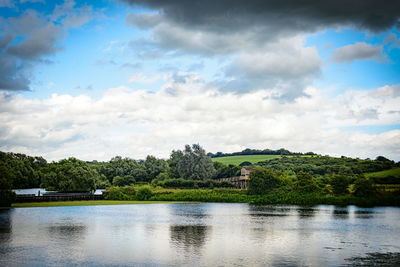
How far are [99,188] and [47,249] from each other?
11639 cm

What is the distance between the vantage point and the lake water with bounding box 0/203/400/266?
2602cm

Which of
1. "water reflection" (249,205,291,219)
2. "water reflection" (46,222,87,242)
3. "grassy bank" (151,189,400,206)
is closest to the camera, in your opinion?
"water reflection" (46,222,87,242)

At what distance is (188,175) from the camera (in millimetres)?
128750

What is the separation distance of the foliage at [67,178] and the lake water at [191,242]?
56.0 meters

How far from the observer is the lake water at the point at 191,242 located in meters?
26.0

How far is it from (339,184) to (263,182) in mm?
18051

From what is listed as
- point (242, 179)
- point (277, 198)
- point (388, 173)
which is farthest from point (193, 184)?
point (388, 173)

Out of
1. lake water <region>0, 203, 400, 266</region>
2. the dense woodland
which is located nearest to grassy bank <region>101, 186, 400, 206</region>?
the dense woodland

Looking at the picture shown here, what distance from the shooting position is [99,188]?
142 m

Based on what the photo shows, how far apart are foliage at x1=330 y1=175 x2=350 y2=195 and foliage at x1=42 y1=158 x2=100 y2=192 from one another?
6754 centimetres

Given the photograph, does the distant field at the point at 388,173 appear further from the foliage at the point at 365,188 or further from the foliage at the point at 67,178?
the foliage at the point at 67,178

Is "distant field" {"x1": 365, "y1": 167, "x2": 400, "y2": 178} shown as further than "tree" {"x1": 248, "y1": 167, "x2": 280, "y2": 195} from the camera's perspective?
Yes

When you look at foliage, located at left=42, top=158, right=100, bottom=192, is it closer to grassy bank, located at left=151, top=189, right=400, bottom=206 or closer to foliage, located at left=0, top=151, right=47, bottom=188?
foliage, located at left=0, top=151, right=47, bottom=188

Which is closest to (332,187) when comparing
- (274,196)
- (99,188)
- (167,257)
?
(274,196)
